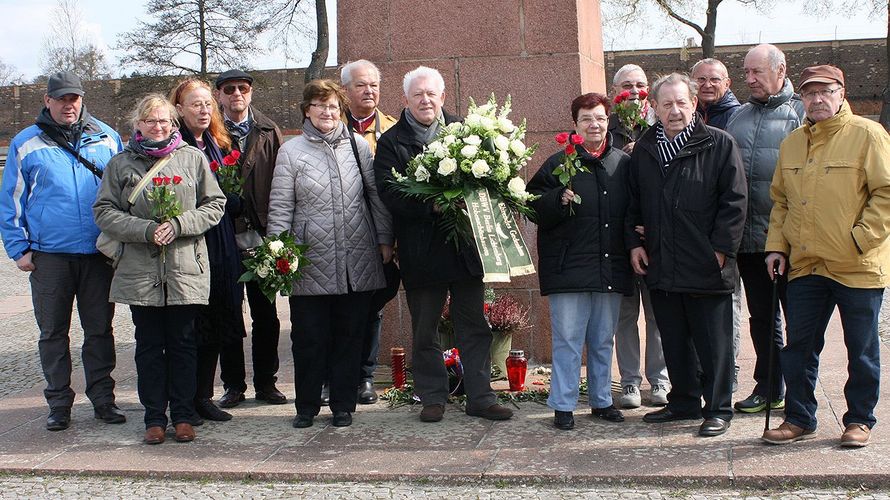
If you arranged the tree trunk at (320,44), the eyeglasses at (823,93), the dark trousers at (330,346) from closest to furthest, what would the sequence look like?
the eyeglasses at (823,93), the dark trousers at (330,346), the tree trunk at (320,44)

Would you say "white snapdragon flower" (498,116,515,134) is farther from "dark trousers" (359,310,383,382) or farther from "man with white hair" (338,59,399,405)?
"dark trousers" (359,310,383,382)

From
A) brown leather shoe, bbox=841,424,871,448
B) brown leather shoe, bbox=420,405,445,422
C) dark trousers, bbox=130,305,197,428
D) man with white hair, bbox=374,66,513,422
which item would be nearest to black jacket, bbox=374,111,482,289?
man with white hair, bbox=374,66,513,422

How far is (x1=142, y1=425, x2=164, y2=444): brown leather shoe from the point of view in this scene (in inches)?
229

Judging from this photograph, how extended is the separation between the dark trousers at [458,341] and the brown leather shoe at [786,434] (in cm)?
164

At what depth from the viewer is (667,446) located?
5336 mm

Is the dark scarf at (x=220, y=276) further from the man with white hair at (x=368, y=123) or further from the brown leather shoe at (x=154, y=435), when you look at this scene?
the man with white hair at (x=368, y=123)

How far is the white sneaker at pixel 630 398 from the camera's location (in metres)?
6.18

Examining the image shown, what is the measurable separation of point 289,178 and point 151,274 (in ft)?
3.14

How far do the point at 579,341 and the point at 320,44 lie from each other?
22.8 m

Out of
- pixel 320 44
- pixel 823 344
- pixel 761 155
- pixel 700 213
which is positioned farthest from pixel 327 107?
pixel 320 44

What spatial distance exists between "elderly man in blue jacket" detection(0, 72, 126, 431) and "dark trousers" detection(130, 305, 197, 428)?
54 centimetres

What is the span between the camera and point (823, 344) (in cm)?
530

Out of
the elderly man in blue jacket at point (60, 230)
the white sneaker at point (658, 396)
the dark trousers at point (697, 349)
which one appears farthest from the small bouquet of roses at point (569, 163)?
the elderly man in blue jacket at point (60, 230)

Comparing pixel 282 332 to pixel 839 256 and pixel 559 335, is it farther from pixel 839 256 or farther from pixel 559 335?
pixel 839 256
